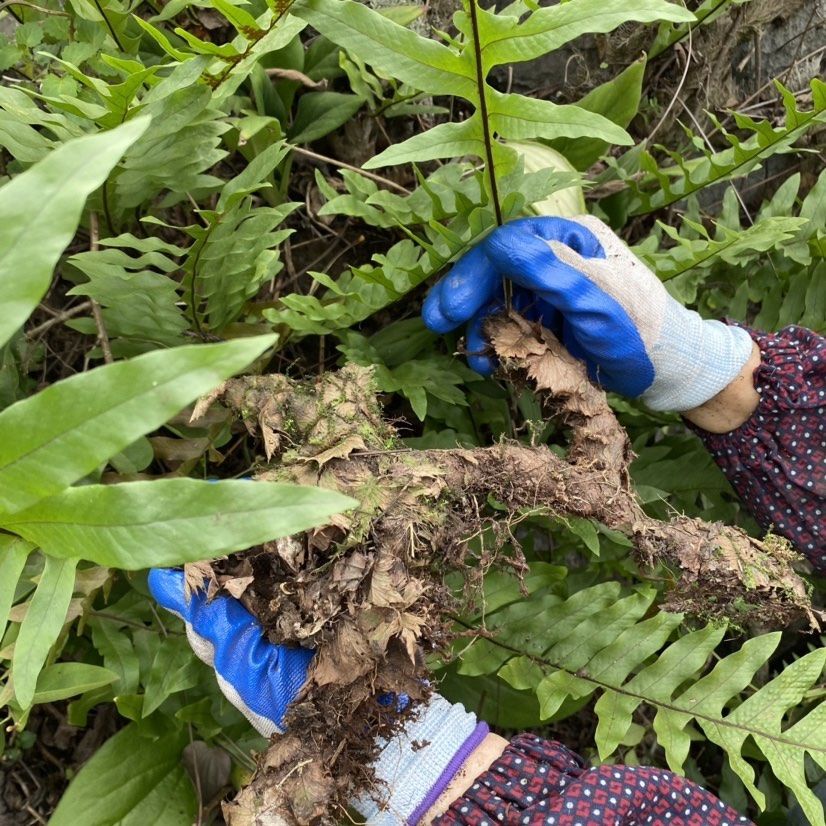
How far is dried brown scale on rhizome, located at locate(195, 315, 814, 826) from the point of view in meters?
0.93

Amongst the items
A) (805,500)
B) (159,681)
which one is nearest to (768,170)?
(805,500)

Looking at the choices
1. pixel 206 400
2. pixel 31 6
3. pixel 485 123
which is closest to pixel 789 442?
pixel 485 123

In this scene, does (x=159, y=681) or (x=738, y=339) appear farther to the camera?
(x=738, y=339)

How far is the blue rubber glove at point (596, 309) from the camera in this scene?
1170 mm

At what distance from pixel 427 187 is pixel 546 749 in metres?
0.83

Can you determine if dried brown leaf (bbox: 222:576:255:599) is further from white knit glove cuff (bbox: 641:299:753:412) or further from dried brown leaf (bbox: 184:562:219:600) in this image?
white knit glove cuff (bbox: 641:299:753:412)

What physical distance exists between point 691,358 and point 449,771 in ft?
2.54

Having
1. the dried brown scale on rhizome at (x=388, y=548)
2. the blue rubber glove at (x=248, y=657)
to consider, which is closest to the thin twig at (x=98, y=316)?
the dried brown scale on rhizome at (x=388, y=548)

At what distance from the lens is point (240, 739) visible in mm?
1337

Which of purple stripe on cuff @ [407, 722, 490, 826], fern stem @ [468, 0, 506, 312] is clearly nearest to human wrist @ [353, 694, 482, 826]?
purple stripe on cuff @ [407, 722, 490, 826]

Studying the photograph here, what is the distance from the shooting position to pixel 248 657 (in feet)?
3.35

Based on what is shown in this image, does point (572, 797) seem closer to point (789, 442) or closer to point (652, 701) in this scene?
point (652, 701)

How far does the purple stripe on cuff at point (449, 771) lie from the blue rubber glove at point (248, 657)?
0.21 metres

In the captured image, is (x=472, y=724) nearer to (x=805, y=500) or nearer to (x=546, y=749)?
(x=546, y=749)
